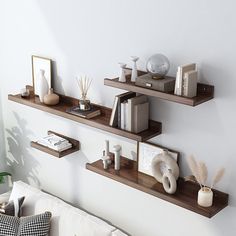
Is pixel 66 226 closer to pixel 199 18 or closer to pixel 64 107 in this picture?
pixel 64 107

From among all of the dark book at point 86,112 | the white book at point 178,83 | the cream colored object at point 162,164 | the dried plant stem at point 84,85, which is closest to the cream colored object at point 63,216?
the cream colored object at point 162,164

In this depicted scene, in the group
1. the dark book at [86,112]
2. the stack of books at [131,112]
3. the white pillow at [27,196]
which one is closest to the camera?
the stack of books at [131,112]

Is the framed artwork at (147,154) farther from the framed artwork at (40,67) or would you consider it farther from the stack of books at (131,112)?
the framed artwork at (40,67)

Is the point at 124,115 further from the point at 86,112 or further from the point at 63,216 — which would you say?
the point at 63,216

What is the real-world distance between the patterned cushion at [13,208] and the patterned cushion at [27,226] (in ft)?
0.48

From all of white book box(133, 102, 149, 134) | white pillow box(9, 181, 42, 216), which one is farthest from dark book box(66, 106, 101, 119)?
white pillow box(9, 181, 42, 216)

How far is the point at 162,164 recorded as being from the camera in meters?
2.80

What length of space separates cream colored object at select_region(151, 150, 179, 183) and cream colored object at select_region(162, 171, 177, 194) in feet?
0.18

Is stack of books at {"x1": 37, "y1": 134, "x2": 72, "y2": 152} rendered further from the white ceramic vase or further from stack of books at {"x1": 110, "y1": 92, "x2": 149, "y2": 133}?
stack of books at {"x1": 110, "y1": 92, "x2": 149, "y2": 133}

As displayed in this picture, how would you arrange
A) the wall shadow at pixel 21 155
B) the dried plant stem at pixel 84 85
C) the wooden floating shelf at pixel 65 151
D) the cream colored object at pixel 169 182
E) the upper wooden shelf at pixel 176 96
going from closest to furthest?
the upper wooden shelf at pixel 176 96
the cream colored object at pixel 169 182
the dried plant stem at pixel 84 85
the wooden floating shelf at pixel 65 151
the wall shadow at pixel 21 155

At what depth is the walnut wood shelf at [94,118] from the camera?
274cm

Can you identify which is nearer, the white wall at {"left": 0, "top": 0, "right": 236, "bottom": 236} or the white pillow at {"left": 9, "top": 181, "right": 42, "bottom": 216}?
the white wall at {"left": 0, "top": 0, "right": 236, "bottom": 236}

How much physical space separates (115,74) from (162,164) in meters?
0.64

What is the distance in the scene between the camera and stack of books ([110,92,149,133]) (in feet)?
8.97
